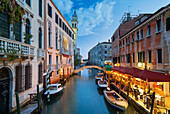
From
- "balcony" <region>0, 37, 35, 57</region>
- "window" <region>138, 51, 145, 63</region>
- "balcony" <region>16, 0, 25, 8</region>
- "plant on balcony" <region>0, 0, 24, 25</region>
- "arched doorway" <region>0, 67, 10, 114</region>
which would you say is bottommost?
"arched doorway" <region>0, 67, 10, 114</region>

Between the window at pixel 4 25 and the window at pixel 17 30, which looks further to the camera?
the window at pixel 17 30

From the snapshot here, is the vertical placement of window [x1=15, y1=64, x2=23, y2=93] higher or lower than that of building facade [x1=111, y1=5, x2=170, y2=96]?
lower

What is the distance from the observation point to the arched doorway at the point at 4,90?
20.4 feet

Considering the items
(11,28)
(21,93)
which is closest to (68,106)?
(21,93)

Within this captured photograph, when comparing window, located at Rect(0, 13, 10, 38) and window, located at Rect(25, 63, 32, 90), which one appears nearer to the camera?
window, located at Rect(0, 13, 10, 38)

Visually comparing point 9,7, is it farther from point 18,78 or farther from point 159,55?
point 159,55

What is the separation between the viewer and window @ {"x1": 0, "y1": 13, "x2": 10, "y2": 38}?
6223mm

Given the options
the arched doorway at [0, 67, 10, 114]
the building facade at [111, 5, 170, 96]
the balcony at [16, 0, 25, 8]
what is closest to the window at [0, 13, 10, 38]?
the balcony at [16, 0, 25, 8]

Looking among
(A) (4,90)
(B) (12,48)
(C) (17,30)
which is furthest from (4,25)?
(A) (4,90)

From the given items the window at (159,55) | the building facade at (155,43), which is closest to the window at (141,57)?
the building facade at (155,43)

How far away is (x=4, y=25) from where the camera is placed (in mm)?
6441

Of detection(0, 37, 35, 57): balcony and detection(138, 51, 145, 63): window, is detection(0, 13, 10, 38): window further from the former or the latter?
detection(138, 51, 145, 63): window

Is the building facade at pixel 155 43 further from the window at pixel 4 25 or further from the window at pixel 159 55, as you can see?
the window at pixel 4 25

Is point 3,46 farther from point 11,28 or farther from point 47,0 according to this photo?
point 47,0
